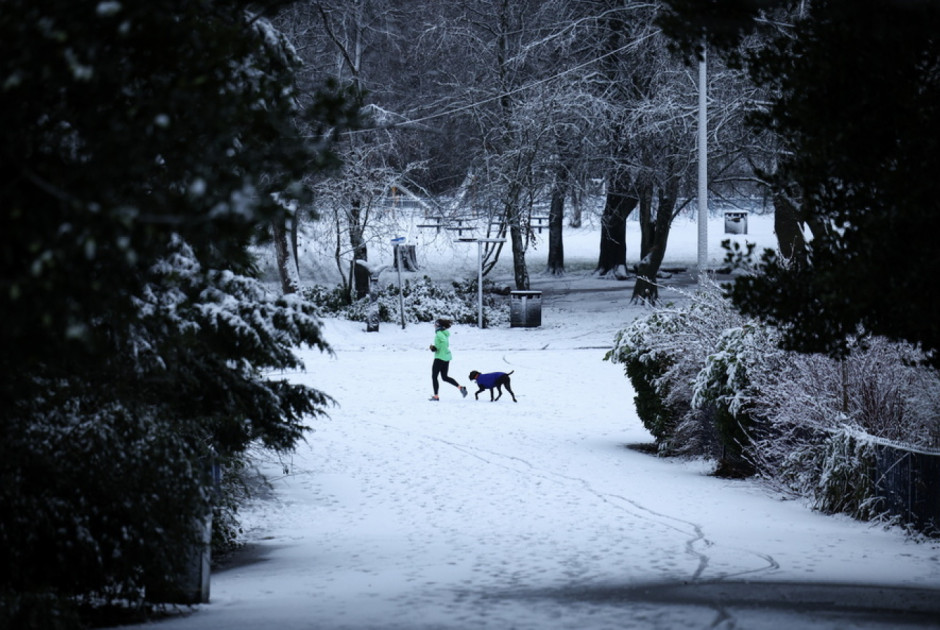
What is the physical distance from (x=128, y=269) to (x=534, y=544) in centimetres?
700

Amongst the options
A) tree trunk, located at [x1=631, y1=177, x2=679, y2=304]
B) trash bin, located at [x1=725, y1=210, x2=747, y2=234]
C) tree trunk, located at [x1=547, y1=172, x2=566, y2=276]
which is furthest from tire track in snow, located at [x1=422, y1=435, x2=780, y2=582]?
trash bin, located at [x1=725, y1=210, x2=747, y2=234]

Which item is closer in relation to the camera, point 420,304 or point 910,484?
point 910,484

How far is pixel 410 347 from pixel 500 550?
22973 mm

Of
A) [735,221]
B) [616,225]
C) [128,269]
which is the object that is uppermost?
[735,221]

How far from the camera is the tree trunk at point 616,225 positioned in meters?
35.7

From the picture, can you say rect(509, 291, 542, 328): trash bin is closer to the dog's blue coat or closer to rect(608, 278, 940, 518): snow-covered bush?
the dog's blue coat

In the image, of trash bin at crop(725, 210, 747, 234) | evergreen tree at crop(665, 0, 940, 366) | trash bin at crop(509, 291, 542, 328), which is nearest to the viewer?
evergreen tree at crop(665, 0, 940, 366)

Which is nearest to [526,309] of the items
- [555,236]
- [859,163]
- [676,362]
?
[555,236]

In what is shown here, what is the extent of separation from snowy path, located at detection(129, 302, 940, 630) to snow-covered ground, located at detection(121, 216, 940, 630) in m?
0.03

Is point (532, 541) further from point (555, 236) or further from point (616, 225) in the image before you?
point (555, 236)

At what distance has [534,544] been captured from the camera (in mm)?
10781

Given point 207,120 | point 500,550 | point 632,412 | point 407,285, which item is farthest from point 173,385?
point 407,285

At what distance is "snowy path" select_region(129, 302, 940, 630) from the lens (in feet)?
25.3

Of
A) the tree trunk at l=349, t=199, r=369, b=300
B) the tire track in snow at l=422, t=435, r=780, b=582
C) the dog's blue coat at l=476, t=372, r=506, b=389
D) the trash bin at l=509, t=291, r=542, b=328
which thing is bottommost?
the tire track in snow at l=422, t=435, r=780, b=582
